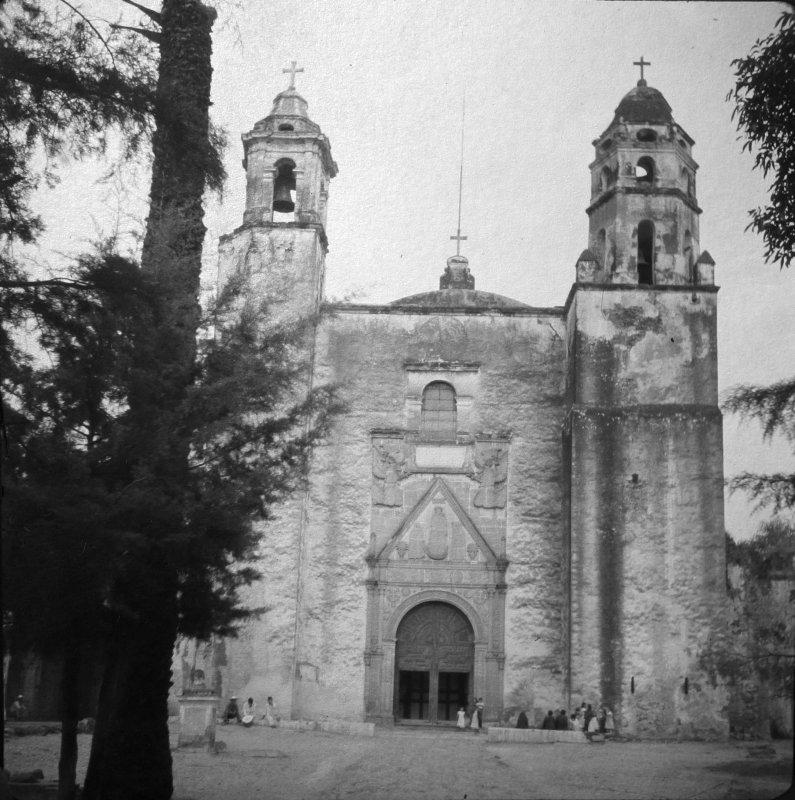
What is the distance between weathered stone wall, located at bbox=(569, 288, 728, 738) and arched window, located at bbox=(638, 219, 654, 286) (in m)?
1.09

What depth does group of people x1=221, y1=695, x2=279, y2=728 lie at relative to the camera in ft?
57.1

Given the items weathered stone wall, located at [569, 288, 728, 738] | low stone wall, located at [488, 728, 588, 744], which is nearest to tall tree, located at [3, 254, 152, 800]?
low stone wall, located at [488, 728, 588, 744]

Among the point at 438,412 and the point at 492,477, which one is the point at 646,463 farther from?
the point at 438,412

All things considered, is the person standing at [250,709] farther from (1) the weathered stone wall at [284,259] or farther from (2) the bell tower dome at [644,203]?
(2) the bell tower dome at [644,203]

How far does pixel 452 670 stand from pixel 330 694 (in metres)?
2.06

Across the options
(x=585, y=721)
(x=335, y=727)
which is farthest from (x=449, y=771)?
(x=585, y=721)

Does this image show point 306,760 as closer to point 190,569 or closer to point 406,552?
point 190,569

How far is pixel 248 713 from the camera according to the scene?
1786 centimetres

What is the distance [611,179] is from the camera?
66.9ft

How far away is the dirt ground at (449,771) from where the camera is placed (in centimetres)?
1005

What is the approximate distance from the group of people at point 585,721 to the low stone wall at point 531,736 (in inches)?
31.4

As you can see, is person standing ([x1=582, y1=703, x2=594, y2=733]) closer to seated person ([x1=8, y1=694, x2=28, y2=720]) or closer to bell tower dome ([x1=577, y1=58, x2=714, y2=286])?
bell tower dome ([x1=577, y1=58, x2=714, y2=286])

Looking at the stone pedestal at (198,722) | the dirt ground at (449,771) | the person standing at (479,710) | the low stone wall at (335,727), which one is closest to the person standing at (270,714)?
the low stone wall at (335,727)

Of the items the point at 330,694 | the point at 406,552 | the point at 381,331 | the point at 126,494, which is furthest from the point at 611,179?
the point at 126,494
